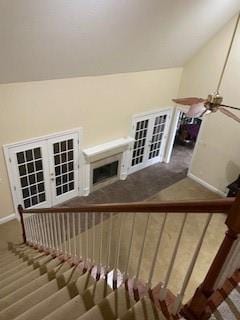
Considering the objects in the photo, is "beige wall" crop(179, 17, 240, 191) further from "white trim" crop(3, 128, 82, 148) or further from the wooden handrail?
the wooden handrail

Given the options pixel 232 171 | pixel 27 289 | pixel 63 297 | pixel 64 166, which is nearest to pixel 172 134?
pixel 232 171

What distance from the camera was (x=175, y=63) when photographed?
21.1 ft

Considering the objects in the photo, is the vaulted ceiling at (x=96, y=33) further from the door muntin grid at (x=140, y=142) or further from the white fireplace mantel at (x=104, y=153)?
the white fireplace mantel at (x=104, y=153)

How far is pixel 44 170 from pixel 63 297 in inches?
150

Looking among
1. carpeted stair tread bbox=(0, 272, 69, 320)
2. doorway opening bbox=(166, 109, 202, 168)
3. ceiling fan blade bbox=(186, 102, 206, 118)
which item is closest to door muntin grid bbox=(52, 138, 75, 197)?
ceiling fan blade bbox=(186, 102, 206, 118)

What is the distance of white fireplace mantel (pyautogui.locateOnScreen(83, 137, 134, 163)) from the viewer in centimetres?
606

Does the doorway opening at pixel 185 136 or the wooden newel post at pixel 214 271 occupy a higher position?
the wooden newel post at pixel 214 271

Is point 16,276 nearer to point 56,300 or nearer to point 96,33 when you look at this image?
point 56,300

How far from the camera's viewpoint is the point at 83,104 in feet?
18.0

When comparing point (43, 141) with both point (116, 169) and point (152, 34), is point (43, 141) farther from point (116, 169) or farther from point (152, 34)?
point (152, 34)

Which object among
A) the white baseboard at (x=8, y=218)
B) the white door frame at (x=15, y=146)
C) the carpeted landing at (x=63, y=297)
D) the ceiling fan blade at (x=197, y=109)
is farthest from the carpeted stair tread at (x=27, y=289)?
the white baseboard at (x=8, y=218)

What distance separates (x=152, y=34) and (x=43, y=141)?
299 centimetres

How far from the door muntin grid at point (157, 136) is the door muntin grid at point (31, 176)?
3567 mm

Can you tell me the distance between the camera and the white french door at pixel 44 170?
16.9 ft
